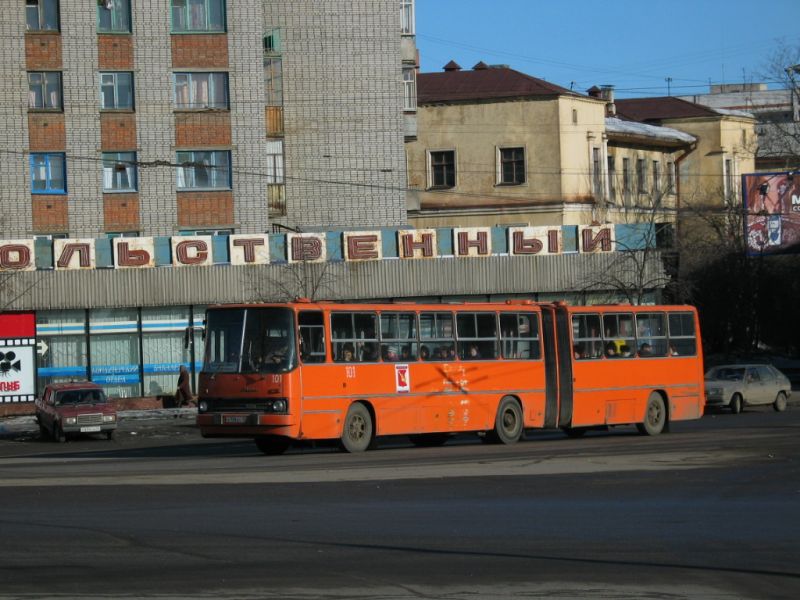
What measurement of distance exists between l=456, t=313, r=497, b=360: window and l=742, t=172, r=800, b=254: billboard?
3234 centimetres

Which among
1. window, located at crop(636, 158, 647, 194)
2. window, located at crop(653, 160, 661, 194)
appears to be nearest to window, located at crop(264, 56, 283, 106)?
window, located at crop(636, 158, 647, 194)

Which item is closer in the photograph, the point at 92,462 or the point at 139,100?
the point at 92,462

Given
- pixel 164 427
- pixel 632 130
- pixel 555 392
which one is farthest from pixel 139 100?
pixel 632 130

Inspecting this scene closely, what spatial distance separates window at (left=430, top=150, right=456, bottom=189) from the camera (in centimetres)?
6310

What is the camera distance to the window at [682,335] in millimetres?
31156

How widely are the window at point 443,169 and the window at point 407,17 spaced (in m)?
9.74

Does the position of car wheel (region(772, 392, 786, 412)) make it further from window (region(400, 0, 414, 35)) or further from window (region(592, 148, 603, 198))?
window (region(592, 148, 603, 198))

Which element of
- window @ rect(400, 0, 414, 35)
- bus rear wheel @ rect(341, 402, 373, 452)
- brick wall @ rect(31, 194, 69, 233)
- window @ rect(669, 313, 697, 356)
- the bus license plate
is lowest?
bus rear wheel @ rect(341, 402, 373, 452)

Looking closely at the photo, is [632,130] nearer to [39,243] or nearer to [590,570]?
[39,243]

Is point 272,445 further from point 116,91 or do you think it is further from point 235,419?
point 116,91

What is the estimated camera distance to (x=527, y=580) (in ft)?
34.7

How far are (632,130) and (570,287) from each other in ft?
74.0

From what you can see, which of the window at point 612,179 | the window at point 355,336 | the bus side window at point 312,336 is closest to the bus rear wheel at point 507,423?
the window at point 355,336

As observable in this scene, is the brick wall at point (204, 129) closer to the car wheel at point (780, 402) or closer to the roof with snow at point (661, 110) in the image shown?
the car wheel at point (780, 402)
